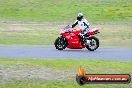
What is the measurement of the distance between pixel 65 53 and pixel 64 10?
33558mm

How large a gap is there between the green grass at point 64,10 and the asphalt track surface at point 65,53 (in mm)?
26685

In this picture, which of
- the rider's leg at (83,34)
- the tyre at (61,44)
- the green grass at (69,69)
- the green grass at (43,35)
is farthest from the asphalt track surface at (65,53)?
the green grass at (43,35)

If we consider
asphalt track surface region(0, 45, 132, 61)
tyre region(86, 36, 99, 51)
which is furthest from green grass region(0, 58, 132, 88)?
tyre region(86, 36, 99, 51)

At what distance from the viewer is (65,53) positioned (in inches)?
897

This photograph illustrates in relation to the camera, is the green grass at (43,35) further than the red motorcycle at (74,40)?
Yes

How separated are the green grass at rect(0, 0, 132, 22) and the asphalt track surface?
26685mm

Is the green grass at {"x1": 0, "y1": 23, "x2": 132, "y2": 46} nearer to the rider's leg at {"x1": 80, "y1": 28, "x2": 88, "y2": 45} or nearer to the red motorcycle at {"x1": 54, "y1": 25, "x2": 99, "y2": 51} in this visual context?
the red motorcycle at {"x1": 54, "y1": 25, "x2": 99, "y2": 51}

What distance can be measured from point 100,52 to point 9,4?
125 ft

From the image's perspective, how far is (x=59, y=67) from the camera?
16.8 metres

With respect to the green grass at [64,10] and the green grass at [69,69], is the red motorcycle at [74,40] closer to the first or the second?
the green grass at [69,69]

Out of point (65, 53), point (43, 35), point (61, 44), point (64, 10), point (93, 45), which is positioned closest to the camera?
point (65, 53)

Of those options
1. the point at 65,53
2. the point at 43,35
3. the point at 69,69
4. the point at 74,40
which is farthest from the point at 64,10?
the point at 69,69

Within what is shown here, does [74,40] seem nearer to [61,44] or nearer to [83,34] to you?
[83,34]

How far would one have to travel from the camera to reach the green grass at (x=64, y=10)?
52.2 metres
